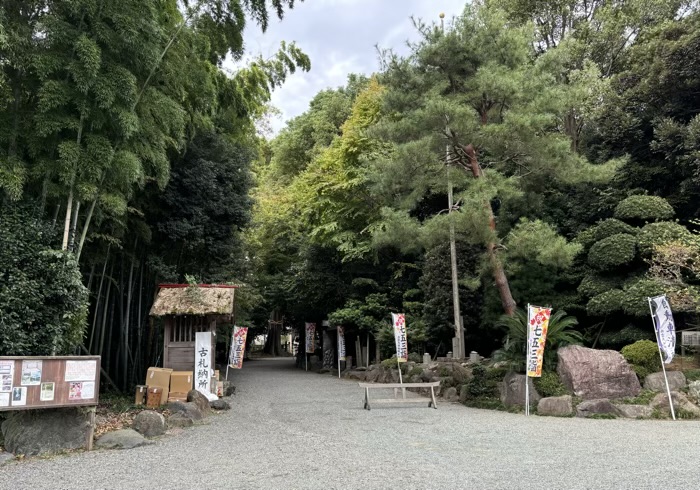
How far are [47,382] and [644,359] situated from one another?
8.59 m

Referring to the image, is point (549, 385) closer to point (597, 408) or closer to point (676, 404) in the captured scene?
point (597, 408)

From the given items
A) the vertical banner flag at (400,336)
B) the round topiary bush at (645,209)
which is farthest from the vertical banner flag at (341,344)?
the round topiary bush at (645,209)

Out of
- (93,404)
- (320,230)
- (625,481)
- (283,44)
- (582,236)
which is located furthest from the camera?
(320,230)

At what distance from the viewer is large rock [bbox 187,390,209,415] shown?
8.04 metres

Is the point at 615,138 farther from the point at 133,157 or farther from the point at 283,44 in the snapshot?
the point at 133,157

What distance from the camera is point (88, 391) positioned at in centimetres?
550

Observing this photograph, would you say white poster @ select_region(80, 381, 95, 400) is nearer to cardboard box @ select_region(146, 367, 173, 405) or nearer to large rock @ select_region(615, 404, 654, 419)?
cardboard box @ select_region(146, 367, 173, 405)

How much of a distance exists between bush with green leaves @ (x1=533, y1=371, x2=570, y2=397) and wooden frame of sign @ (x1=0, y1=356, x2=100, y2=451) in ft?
21.2

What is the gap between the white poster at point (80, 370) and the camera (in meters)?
5.43

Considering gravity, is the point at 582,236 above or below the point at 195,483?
above

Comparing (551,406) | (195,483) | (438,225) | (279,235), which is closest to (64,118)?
(195,483)

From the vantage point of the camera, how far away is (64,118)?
583 centimetres

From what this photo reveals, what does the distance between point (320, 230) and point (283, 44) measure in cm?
631

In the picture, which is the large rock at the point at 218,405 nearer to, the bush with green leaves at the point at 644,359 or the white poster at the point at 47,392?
the white poster at the point at 47,392
